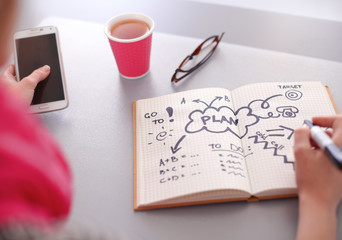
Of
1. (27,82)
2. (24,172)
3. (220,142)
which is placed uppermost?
(27,82)

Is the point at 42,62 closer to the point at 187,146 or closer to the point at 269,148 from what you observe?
the point at 187,146

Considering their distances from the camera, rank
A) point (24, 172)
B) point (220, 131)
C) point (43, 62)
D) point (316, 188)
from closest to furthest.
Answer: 1. point (24, 172)
2. point (316, 188)
3. point (220, 131)
4. point (43, 62)

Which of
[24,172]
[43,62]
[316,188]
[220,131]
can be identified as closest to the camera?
[24,172]

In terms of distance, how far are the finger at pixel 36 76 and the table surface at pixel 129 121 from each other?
0.07m

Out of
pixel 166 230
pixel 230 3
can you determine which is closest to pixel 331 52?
pixel 230 3

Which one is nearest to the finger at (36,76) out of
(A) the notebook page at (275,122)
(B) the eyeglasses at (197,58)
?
(B) the eyeglasses at (197,58)

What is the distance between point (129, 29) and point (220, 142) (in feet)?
1.08

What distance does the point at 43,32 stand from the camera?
2.41 feet

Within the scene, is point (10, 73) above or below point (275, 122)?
above

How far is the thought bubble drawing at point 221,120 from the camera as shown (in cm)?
63

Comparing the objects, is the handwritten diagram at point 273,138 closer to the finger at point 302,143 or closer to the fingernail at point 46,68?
the finger at point 302,143

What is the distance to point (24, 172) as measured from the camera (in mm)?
321

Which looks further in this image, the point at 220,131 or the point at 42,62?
the point at 42,62

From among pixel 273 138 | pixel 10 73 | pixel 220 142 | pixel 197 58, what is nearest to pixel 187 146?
pixel 220 142
